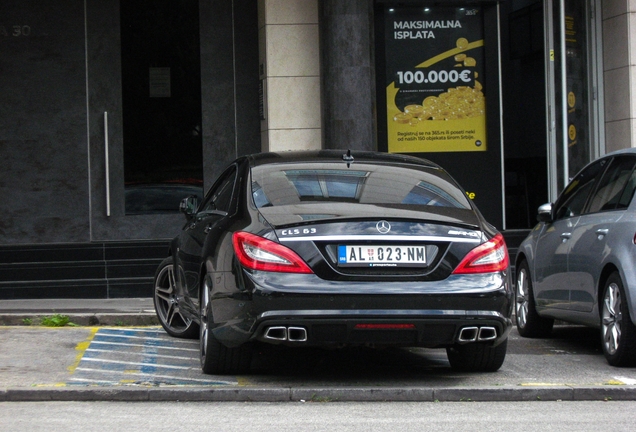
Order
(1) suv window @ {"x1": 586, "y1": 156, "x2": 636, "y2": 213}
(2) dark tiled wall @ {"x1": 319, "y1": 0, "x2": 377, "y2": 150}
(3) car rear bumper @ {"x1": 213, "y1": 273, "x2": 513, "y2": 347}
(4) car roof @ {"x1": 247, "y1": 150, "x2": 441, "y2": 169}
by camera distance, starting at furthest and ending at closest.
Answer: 1. (2) dark tiled wall @ {"x1": 319, "y1": 0, "x2": 377, "y2": 150}
2. (1) suv window @ {"x1": 586, "y1": 156, "x2": 636, "y2": 213}
3. (4) car roof @ {"x1": 247, "y1": 150, "x2": 441, "y2": 169}
4. (3) car rear bumper @ {"x1": 213, "y1": 273, "x2": 513, "y2": 347}

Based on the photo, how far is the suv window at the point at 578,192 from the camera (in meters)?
9.05

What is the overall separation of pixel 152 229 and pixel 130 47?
2.56 m

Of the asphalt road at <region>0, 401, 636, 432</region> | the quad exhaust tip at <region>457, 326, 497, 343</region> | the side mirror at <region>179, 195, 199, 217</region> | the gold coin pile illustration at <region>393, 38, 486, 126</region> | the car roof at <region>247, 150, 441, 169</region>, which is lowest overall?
the asphalt road at <region>0, 401, 636, 432</region>

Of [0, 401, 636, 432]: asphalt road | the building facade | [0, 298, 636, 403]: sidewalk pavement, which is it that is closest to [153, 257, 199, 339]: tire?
[0, 298, 636, 403]: sidewalk pavement

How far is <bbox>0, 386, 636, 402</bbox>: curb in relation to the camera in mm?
6695

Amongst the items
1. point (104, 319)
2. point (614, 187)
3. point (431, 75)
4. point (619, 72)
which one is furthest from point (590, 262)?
point (619, 72)

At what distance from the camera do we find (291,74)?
14.8 m

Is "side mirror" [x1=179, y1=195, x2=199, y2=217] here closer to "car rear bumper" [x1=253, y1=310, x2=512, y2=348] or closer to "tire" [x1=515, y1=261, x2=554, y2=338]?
"car rear bumper" [x1=253, y1=310, x2=512, y2=348]

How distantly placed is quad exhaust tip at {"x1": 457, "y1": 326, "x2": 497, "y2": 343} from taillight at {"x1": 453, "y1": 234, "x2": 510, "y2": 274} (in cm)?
35

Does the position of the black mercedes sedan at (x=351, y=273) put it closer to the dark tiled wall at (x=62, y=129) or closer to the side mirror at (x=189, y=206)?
the side mirror at (x=189, y=206)

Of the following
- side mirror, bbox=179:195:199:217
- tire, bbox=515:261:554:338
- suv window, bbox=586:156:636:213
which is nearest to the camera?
suv window, bbox=586:156:636:213

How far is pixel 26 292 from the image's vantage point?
44.2 ft

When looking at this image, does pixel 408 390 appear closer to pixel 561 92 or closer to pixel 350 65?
pixel 350 65

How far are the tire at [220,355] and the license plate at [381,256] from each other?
99 cm
